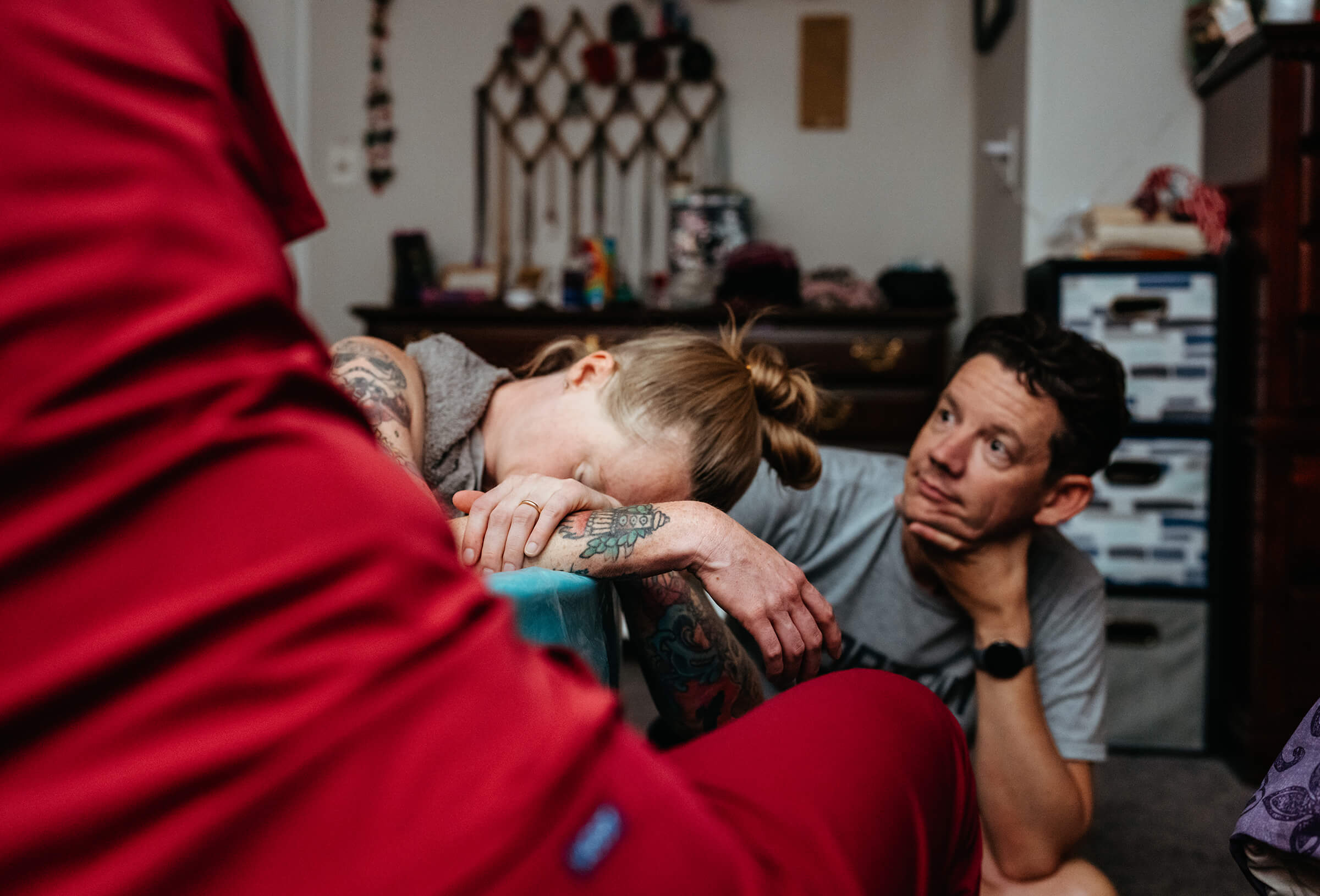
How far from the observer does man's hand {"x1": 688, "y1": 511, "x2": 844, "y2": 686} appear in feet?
2.47

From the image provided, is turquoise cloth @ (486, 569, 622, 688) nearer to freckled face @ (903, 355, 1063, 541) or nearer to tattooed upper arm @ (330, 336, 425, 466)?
tattooed upper arm @ (330, 336, 425, 466)

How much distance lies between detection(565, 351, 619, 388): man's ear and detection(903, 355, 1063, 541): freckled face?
1.51ft

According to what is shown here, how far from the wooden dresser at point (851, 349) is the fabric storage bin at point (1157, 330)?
50 centimetres

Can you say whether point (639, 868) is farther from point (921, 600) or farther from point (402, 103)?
point (402, 103)

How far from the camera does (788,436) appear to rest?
0.97 meters

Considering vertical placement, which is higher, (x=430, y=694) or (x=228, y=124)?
(x=228, y=124)

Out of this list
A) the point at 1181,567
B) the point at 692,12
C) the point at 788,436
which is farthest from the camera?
the point at 692,12

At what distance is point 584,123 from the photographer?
3023mm

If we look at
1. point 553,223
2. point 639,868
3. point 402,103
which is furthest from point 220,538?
point 402,103

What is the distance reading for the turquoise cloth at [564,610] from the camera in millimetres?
610

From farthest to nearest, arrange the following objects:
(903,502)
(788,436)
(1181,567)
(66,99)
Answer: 1. (1181,567)
2. (903,502)
3. (788,436)
4. (66,99)

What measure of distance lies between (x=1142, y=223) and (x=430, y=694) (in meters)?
2.12

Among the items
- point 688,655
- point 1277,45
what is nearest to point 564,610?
point 688,655

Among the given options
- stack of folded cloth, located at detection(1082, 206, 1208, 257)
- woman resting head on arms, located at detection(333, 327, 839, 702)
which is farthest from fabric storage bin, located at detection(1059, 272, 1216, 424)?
woman resting head on arms, located at detection(333, 327, 839, 702)
